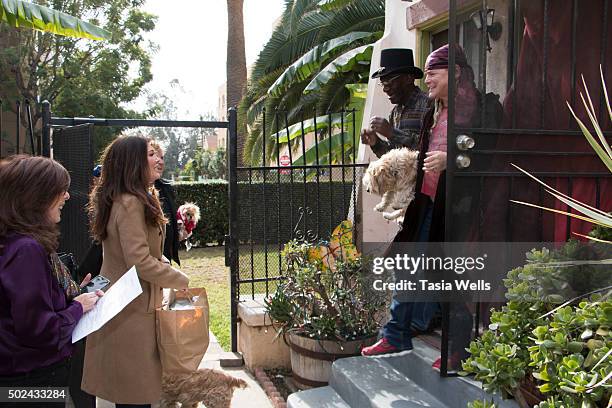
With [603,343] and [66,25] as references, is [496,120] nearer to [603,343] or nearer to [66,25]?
[603,343]

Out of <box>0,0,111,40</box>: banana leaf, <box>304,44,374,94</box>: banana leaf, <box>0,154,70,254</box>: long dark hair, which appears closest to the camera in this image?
<box>0,154,70,254</box>: long dark hair

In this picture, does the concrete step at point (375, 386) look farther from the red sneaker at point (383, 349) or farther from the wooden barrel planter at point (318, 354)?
the wooden barrel planter at point (318, 354)

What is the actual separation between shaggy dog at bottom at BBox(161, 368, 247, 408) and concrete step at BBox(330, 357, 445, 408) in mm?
748

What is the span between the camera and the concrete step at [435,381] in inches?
114

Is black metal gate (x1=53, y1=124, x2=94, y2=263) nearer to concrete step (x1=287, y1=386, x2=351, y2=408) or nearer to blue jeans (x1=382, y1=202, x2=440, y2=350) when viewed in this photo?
concrete step (x1=287, y1=386, x2=351, y2=408)

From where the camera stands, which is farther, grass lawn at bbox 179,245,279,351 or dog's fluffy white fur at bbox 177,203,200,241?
grass lawn at bbox 179,245,279,351

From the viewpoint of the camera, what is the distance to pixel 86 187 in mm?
4023

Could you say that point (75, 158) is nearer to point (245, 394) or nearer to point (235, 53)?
point (245, 394)

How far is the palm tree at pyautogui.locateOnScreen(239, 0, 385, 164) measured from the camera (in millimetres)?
11906

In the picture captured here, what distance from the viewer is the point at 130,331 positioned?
3.02 meters

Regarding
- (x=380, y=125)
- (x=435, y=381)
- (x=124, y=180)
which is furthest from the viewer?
(x=380, y=125)

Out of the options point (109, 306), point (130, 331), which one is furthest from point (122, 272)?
point (109, 306)

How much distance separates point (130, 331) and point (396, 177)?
1.74 metres

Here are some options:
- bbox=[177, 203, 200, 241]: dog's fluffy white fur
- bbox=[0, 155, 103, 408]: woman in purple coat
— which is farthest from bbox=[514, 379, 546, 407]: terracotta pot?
bbox=[177, 203, 200, 241]: dog's fluffy white fur
